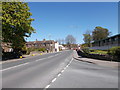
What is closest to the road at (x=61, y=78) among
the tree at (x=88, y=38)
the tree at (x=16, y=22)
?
the tree at (x=16, y=22)

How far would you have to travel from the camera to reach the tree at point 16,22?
94.0ft

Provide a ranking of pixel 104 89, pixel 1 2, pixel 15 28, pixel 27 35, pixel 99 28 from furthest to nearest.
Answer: pixel 99 28, pixel 27 35, pixel 15 28, pixel 1 2, pixel 104 89

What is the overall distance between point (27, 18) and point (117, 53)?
19609 millimetres

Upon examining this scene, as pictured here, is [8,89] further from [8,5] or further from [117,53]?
[8,5]

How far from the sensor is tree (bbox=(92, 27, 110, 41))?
348 feet

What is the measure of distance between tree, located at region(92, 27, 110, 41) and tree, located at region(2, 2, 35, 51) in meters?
78.9

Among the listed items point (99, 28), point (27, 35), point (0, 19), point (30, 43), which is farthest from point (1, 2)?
point (30, 43)

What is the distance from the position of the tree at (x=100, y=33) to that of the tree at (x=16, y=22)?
259ft

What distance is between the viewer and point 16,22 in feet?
94.1

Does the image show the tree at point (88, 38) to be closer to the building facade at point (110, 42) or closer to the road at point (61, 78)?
the building facade at point (110, 42)

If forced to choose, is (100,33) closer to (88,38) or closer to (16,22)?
(88,38)

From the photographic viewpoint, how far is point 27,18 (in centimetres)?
3247

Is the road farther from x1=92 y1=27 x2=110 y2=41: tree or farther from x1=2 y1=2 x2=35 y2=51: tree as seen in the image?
x1=92 y1=27 x2=110 y2=41: tree

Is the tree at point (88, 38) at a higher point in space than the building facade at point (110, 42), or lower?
higher
